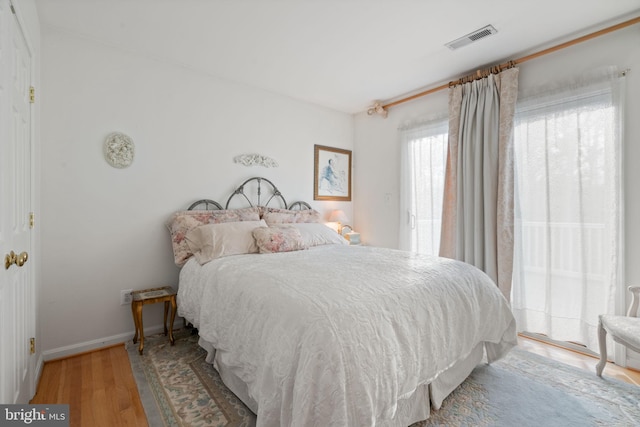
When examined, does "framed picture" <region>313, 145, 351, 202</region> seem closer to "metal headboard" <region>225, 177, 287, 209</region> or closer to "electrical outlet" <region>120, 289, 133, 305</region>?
"metal headboard" <region>225, 177, 287, 209</region>

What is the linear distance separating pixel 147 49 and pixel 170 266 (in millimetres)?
2025

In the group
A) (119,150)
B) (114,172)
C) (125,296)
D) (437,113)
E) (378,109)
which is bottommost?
(125,296)

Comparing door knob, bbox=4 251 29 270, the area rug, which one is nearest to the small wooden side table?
the area rug

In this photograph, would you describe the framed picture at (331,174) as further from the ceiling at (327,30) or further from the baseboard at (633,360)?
the baseboard at (633,360)

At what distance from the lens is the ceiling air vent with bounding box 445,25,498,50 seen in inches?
92.7

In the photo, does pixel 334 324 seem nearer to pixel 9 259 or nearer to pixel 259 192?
pixel 9 259

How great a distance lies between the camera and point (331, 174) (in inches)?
167

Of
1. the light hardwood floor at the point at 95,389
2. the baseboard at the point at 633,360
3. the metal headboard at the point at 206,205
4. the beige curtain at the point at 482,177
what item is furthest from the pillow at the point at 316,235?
the baseboard at the point at 633,360

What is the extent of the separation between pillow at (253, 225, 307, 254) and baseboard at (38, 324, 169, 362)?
136cm

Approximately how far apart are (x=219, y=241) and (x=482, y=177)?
103 inches

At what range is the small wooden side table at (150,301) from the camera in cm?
235

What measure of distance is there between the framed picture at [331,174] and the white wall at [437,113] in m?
0.18

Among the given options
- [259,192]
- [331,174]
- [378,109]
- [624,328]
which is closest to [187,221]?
[259,192]

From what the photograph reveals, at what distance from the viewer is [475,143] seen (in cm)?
299
